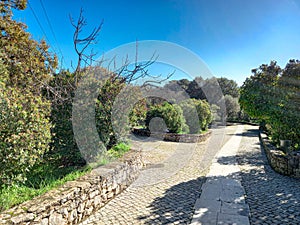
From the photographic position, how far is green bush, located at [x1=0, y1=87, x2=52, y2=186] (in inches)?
122

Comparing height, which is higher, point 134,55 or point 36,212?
point 134,55

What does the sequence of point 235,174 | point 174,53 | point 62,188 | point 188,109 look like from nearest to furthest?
point 62,188 → point 235,174 → point 174,53 → point 188,109

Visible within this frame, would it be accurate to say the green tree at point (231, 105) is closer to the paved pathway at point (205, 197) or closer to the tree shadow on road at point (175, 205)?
the paved pathway at point (205, 197)

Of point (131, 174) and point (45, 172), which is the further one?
point (131, 174)

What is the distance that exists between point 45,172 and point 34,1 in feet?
20.1

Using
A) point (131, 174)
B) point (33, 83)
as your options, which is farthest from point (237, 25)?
point (33, 83)

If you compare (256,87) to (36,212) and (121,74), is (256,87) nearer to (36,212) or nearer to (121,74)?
(121,74)

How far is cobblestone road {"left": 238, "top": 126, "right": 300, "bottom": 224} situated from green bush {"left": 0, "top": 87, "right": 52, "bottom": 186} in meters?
4.14

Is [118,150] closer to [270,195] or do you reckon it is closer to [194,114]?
[270,195]

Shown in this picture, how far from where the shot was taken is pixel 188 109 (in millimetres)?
15758

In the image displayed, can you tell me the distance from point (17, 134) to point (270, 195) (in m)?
5.60

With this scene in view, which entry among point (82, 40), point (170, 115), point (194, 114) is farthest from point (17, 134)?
point (194, 114)

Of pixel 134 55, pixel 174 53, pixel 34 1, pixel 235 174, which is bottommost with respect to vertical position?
pixel 235 174

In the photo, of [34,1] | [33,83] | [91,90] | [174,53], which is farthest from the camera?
Answer: [174,53]
